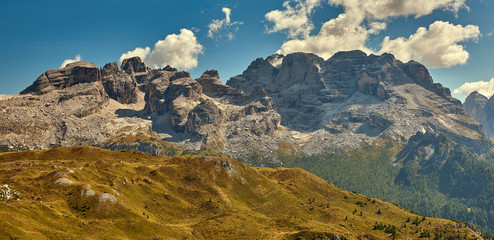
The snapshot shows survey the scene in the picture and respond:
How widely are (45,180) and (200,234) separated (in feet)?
283

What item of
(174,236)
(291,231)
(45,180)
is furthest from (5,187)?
(291,231)

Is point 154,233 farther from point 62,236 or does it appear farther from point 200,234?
point 62,236

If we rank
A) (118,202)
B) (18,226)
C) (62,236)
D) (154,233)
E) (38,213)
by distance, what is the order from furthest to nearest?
(118,202)
(154,233)
(38,213)
(62,236)
(18,226)

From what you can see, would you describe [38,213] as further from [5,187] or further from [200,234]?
[200,234]

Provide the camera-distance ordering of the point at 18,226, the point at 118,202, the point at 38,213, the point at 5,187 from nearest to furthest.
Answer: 1. the point at 18,226
2. the point at 38,213
3. the point at 5,187
4. the point at 118,202

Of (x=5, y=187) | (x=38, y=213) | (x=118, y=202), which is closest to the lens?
(x=38, y=213)

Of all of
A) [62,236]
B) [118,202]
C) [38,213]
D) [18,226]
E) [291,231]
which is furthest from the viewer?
[291,231]

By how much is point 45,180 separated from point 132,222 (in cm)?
5454

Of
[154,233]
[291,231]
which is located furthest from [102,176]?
[291,231]

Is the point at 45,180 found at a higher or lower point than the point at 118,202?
higher

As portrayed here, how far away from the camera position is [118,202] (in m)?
164

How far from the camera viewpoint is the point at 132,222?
507 feet

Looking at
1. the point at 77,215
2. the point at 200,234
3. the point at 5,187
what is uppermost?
the point at 5,187

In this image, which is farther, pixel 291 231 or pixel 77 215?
pixel 291 231
